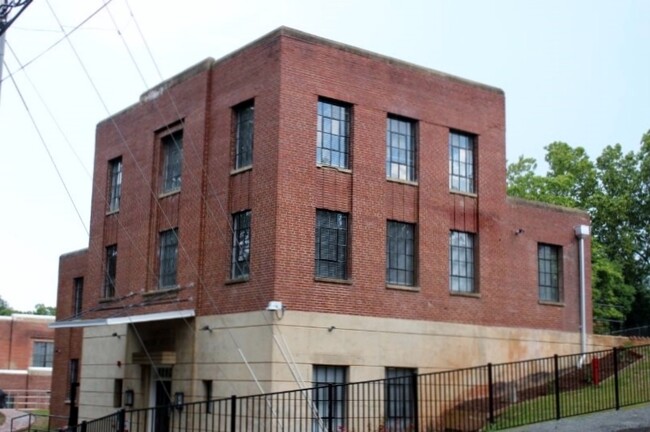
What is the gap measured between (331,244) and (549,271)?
10231mm

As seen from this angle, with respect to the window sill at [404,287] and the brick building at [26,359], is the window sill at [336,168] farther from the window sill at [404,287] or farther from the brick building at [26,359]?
the brick building at [26,359]

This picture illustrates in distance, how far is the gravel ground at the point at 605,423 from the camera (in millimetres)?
19203


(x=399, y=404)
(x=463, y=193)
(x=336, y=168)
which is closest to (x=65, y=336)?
(x=336, y=168)

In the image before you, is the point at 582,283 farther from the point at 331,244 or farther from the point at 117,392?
the point at 117,392

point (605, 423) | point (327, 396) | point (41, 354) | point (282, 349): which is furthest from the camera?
point (41, 354)

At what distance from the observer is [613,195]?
62.5 meters

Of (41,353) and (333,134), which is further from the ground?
(333,134)

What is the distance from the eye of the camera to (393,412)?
25.0m

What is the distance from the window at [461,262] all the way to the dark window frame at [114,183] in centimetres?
1277

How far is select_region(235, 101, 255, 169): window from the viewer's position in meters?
27.0

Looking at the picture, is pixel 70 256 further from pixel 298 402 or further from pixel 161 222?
pixel 298 402

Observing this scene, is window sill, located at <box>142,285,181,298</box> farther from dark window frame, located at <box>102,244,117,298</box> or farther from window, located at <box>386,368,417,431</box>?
window, located at <box>386,368,417,431</box>

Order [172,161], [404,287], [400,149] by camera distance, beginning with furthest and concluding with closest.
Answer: [172,161] < [400,149] < [404,287]

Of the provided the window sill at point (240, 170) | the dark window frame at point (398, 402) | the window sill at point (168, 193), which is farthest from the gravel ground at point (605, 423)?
the window sill at point (168, 193)
